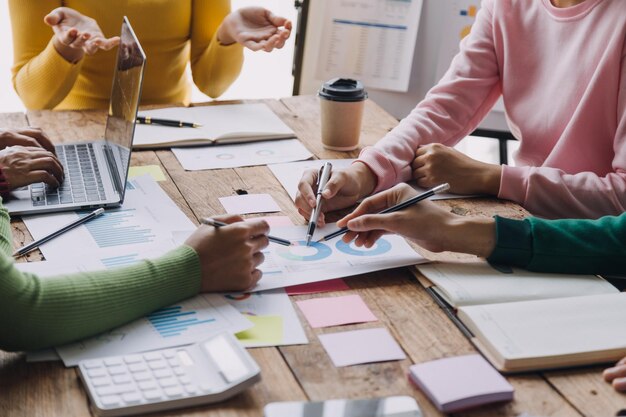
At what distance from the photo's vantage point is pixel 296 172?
1.59 m

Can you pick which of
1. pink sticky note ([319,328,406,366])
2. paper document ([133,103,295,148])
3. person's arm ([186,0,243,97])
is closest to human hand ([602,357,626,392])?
pink sticky note ([319,328,406,366])

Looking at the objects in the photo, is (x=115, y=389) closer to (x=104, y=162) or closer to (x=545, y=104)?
(x=104, y=162)

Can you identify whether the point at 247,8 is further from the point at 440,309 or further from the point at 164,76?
the point at 440,309

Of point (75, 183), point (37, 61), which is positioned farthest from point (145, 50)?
point (75, 183)

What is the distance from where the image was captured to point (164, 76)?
7.20 ft

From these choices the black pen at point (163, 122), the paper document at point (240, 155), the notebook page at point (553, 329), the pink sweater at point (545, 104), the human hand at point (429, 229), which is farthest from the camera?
the black pen at point (163, 122)

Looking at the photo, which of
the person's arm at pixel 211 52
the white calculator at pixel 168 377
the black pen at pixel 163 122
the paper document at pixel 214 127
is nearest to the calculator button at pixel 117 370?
the white calculator at pixel 168 377

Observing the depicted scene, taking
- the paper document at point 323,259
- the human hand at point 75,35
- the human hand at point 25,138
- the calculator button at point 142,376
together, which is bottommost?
the calculator button at point 142,376

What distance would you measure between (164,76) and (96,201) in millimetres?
871

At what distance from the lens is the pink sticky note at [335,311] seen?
1.07 m

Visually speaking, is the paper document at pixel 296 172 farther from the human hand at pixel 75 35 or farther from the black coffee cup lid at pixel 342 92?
the human hand at pixel 75 35

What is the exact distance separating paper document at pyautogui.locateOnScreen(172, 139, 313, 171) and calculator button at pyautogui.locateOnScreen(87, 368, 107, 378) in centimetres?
71

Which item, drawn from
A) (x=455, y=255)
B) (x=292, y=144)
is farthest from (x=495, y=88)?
(x=455, y=255)

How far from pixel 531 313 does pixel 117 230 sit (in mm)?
661
